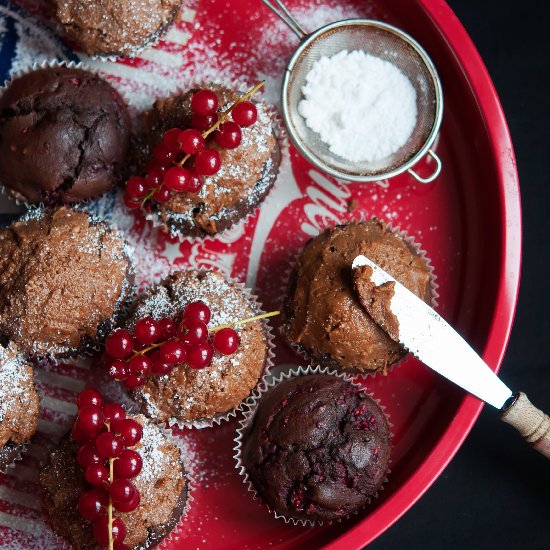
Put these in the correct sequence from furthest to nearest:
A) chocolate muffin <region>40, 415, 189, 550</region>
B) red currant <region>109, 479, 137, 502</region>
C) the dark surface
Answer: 1. the dark surface
2. chocolate muffin <region>40, 415, 189, 550</region>
3. red currant <region>109, 479, 137, 502</region>

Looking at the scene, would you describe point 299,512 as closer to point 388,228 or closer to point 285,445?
point 285,445

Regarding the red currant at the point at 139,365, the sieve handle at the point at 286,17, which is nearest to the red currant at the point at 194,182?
the red currant at the point at 139,365

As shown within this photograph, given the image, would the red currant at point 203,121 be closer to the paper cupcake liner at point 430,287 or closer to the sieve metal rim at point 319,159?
the sieve metal rim at point 319,159

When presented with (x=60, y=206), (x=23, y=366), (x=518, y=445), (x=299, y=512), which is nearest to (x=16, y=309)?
(x=23, y=366)

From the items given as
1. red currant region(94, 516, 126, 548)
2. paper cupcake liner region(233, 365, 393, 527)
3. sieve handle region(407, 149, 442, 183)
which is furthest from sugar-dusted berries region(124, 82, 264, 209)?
red currant region(94, 516, 126, 548)

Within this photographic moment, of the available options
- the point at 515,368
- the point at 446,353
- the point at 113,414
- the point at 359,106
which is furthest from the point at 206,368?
the point at 515,368

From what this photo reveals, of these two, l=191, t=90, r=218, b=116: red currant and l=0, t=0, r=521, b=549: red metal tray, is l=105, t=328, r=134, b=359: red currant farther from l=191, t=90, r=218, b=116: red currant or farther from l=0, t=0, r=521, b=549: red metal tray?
l=191, t=90, r=218, b=116: red currant
